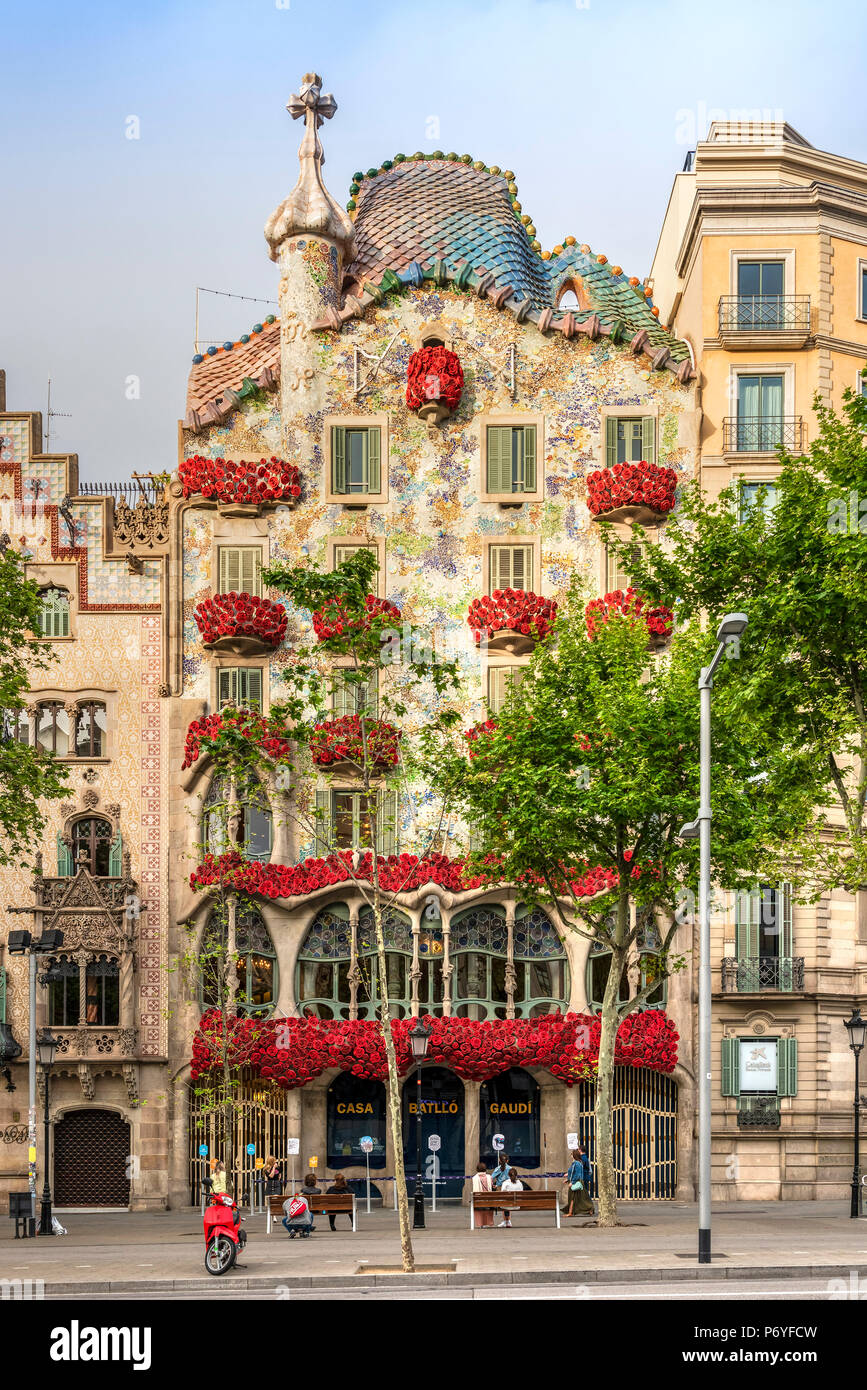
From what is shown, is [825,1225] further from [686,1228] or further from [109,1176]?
[109,1176]

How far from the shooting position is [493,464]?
4456cm

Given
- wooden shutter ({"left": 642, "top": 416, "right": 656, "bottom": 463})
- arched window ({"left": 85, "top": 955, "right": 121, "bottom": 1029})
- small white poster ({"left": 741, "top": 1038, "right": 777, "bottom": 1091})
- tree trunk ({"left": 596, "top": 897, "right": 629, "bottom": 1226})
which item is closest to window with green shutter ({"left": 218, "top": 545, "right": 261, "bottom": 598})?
arched window ({"left": 85, "top": 955, "right": 121, "bottom": 1029})

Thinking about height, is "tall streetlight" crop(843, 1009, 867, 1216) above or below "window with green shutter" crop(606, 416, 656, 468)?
below

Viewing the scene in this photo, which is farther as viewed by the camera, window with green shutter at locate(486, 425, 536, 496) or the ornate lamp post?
window with green shutter at locate(486, 425, 536, 496)

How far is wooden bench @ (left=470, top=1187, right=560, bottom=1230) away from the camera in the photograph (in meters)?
31.5

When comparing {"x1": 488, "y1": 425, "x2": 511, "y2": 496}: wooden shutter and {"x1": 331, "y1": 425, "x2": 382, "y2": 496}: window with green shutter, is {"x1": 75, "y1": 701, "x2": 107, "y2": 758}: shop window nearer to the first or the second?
{"x1": 331, "y1": 425, "x2": 382, "y2": 496}: window with green shutter

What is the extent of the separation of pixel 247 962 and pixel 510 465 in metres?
14.5

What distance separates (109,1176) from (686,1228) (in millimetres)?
16675

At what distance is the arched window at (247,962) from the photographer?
41938 millimetres

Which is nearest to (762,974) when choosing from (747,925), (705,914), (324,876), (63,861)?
(747,925)

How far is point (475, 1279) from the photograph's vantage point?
23375mm

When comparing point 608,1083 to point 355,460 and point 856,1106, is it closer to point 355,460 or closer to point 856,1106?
point 856,1106

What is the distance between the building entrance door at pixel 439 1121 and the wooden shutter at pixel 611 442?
53.4 feet

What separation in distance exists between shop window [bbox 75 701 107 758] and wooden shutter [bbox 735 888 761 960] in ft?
54.8
